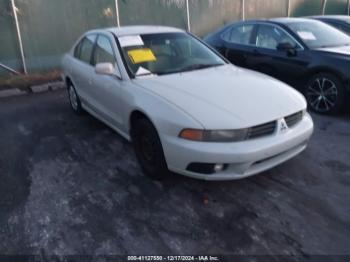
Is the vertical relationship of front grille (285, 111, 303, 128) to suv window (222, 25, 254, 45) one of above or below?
below

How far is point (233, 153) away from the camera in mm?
2812

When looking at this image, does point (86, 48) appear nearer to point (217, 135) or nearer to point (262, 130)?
point (217, 135)

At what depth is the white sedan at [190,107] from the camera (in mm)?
2873

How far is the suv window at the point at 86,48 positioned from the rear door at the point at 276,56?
2.95 m

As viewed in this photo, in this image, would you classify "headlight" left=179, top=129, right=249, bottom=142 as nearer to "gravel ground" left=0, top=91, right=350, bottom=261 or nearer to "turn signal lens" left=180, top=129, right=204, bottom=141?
"turn signal lens" left=180, top=129, right=204, bottom=141

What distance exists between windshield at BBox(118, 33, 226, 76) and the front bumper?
44.3 inches

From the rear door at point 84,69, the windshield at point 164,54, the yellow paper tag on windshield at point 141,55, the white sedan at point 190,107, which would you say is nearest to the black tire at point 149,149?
the white sedan at point 190,107

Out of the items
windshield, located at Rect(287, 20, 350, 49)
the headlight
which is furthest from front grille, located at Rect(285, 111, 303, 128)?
windshield, located at Rect(287, 20, 350, 49)

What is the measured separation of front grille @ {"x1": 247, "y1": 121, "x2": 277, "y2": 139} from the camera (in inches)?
115

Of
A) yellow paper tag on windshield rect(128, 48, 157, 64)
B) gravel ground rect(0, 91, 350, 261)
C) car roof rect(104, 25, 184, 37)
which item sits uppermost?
car roof rect(104, 25, 184, 37)

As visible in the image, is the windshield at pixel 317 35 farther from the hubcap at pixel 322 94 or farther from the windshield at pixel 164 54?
the windshield at pixel 164 54

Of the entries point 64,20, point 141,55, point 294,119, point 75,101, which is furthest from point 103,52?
point 64,20

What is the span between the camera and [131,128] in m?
3.63

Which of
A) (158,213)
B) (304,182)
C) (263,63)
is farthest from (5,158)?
(263,63)
